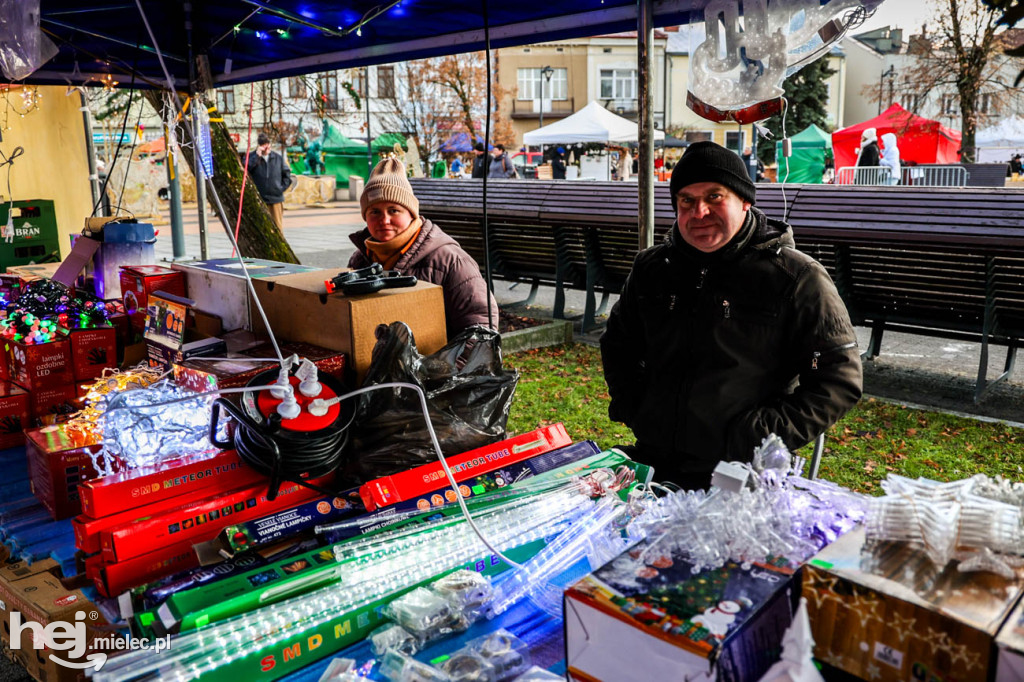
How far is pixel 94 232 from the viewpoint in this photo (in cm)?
502

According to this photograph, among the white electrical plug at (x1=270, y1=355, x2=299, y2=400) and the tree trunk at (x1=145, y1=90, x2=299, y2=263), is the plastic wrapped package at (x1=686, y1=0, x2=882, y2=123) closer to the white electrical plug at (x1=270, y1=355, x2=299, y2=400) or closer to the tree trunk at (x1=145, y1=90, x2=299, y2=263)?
the white electrical plug at (x1=270, y1=355, x2=299, y2=400)

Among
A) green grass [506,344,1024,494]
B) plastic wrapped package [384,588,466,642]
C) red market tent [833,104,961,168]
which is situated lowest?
green grass [506,344,1024,494]

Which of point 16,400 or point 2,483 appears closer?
point 2,483

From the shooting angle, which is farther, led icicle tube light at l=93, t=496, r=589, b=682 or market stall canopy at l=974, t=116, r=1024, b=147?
market stall canopy at l=974, t=116, r=1024, b=147

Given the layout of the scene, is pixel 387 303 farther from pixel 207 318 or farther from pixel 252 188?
pixel 252 188

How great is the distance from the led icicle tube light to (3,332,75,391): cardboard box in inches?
90.1

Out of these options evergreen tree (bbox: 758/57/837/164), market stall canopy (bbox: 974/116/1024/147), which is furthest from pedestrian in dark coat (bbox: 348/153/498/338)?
A: evergreen tree (bbox: 758/57/837/164)

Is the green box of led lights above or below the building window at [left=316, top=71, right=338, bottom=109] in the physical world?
below

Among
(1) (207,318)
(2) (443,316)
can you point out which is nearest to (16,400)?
(1) (207,318)

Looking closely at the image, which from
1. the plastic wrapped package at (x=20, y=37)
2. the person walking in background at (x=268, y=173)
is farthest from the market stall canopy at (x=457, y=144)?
the plastic wrapped package at (x=20, y=37)

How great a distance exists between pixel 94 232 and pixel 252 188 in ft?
10.8

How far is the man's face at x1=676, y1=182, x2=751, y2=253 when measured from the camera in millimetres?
2426

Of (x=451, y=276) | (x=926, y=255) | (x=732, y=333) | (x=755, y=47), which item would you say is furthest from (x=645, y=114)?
(x=926, y=255)

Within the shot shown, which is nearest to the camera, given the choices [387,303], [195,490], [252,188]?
[195,490]
